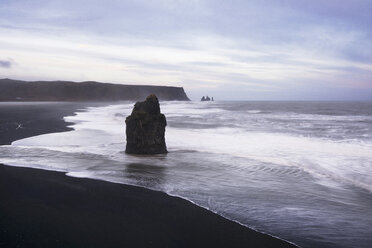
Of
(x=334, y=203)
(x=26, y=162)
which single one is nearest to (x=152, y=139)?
(x=26, y=162)

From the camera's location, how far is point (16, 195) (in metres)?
6.54

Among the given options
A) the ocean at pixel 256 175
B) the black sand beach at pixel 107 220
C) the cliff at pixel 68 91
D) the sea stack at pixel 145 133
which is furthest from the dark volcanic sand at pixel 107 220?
the cliff at pixel 68 91

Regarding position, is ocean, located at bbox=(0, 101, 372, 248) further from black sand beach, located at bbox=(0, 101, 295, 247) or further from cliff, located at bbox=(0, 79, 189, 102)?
cliff, located at bbox=(0, 79, 189, 102)

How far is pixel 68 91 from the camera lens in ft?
483

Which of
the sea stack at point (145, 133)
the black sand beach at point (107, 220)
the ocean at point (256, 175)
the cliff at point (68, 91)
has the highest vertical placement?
the cliff at point (68, 91)

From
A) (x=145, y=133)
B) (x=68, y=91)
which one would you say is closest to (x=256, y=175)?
(x=145, y=133)

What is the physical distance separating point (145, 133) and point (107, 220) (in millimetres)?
6279

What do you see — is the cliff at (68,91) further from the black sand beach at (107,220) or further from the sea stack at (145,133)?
the black sand beach at (107,220)

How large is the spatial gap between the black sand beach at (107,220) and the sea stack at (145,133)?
423cm

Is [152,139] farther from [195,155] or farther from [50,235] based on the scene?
[50,235]

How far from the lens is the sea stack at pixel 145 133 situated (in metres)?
11.5

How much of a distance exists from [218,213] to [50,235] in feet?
8.58

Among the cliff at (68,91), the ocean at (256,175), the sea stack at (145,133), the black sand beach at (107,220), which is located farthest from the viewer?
the cliff at (68,91)

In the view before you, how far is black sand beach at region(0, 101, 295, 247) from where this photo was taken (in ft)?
15.3
